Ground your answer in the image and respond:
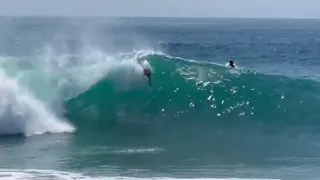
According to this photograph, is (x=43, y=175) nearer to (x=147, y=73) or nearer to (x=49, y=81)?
(x=49, y=81)

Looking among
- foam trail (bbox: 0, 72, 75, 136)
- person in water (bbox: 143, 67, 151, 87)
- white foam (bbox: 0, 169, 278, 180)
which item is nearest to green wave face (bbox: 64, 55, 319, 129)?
person in water (bbox: 143, 67, 151, 87)

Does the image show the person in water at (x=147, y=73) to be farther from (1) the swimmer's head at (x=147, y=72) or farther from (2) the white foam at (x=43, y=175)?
(2) the white foam at (x=43, y=175)

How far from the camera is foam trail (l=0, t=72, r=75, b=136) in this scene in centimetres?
2030

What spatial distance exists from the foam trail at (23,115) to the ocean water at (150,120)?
0.10ft

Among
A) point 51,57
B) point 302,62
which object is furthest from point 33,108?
point 302,62

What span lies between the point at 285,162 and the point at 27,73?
1031cm

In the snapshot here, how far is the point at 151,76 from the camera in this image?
2409 cm

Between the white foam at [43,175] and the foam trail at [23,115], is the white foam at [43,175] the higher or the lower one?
the lower one

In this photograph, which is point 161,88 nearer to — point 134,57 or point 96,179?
point 134,57

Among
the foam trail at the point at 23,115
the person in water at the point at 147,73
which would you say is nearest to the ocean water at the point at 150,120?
the foam trail at the point at 23,115

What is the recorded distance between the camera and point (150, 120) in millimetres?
22078

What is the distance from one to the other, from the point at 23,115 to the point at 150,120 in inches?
153

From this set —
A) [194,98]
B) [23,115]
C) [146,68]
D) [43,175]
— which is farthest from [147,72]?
[43,175]

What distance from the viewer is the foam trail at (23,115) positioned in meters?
20.3
